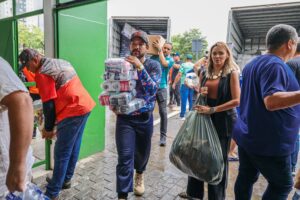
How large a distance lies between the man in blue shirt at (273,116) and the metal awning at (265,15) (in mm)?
9766

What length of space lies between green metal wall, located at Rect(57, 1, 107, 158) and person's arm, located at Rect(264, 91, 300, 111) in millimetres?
2318

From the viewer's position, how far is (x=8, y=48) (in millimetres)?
3713

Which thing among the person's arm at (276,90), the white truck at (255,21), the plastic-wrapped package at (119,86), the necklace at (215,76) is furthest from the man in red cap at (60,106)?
the white truck at (255,21)

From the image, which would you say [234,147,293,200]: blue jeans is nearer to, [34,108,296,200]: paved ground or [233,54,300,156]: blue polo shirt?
[233,54,300,156]: blue polo shirt

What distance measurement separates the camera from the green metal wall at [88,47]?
299cm

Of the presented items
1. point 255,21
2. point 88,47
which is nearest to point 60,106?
point 88,47

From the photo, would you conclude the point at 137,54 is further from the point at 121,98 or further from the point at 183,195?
the point at 183,195

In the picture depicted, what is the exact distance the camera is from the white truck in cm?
A: 1065

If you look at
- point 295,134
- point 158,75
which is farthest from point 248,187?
point 158,75

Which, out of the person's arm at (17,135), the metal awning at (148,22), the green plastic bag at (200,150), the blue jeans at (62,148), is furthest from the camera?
the metal awning at (148,22)

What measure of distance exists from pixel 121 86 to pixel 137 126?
428 millimetres

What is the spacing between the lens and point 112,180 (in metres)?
2.94

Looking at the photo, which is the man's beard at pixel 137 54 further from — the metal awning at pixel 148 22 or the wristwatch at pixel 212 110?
the metal awning at pixel 148 22

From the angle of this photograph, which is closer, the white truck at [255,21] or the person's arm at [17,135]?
the person's arm at [17,135]
